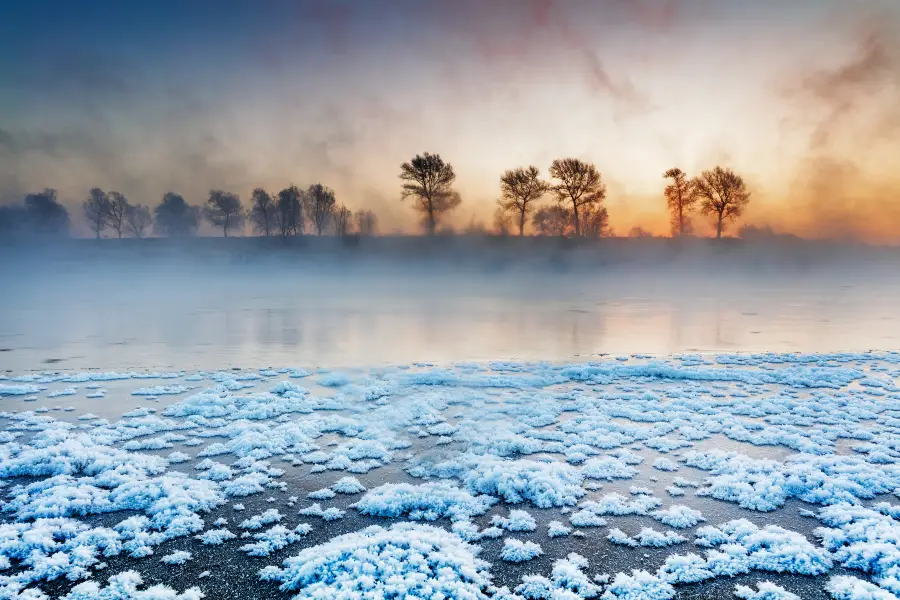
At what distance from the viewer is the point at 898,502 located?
6641mm

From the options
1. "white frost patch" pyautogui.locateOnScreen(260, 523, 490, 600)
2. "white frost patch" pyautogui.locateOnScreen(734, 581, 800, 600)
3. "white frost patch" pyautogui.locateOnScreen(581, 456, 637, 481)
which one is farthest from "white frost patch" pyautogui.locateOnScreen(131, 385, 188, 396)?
"white frost patch" pyautogui.locateOnScreen(734, 581, 800, 600)

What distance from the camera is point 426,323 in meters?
26.5

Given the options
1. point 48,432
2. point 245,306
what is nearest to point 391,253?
point 245,306

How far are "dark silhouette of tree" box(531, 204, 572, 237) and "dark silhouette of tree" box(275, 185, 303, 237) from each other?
3102cm

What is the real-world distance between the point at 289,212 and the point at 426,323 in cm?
4761

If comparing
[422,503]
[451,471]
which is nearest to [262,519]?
[422,503]

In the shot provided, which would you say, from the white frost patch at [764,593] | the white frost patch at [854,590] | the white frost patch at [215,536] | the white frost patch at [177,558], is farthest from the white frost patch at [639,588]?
the white frost patch at [177,558]

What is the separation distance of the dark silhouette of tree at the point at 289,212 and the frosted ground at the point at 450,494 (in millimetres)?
57829

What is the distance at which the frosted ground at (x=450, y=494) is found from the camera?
200 inches

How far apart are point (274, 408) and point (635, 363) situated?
10647mm

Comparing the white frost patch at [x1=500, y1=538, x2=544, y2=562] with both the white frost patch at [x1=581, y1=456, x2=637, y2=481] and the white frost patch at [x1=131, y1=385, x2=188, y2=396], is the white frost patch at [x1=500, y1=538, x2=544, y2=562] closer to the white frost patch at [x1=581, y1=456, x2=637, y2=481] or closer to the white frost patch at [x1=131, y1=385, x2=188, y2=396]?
the white frost patch at [x1=581, y1=456, x2=637, y2=481]

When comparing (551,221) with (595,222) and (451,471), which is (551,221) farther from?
(451,471)

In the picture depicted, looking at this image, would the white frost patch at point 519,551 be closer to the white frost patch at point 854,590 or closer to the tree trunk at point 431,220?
the white frost patch at point 854,590

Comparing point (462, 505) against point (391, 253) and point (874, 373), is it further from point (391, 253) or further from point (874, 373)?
point (391, 253)
